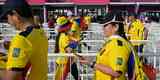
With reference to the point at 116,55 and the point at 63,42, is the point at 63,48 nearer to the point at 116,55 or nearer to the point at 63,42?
the point at 63,42

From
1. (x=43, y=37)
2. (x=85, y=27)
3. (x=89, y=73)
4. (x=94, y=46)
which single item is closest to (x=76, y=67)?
(x=89, y=73)

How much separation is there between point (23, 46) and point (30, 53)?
101 mm

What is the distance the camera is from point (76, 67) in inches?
322

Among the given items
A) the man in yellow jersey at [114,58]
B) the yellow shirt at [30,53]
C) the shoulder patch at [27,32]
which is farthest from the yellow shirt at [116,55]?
the shoulder patch at [27,32]

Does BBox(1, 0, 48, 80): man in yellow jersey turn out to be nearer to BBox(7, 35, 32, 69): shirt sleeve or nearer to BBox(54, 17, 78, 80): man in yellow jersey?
BBox(7, 35, 32, 69): shirt sleeve

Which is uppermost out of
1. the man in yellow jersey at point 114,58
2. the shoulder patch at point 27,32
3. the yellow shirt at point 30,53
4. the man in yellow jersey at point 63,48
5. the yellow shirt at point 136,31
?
the shoulder patch at point 27,32

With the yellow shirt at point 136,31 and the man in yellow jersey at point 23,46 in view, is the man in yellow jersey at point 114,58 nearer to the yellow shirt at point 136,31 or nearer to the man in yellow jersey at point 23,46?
the man in yellow jersey at point 23,46

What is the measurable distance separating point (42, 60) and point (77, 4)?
1930 inches

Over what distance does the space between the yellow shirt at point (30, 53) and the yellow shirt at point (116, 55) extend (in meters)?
0.78

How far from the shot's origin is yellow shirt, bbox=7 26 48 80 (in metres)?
3.91

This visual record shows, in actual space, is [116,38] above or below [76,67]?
above

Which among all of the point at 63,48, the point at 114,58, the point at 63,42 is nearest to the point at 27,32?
the point at 114,58

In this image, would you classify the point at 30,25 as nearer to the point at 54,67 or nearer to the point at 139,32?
the point at 54,67

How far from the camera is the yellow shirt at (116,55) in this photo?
190 inches
